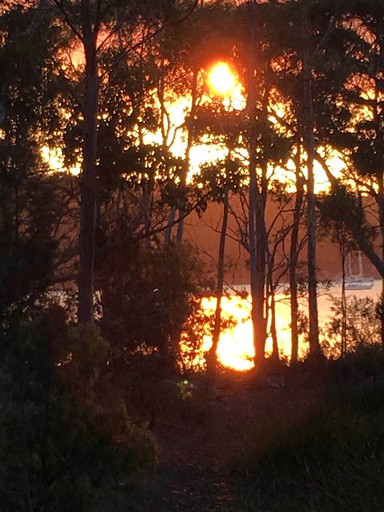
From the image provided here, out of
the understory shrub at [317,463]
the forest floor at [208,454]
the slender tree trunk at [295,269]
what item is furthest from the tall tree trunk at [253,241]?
the understory shrub at [317,463]

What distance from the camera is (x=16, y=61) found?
10461 millimetres

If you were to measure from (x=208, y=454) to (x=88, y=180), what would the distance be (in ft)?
15.2

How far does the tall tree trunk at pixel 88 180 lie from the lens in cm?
1016

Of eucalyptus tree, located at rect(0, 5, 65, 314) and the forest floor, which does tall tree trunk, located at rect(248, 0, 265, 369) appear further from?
eucalyptus tree, located at rect(0, 5, 65, 314)

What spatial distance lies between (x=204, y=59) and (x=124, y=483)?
15.6m

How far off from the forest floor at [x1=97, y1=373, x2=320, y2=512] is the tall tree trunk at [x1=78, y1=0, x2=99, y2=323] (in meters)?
2.30

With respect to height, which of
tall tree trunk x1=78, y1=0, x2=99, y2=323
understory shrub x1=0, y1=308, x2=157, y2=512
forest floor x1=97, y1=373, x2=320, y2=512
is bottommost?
forest floor x1=97, y1=373, x2=320, y2=512

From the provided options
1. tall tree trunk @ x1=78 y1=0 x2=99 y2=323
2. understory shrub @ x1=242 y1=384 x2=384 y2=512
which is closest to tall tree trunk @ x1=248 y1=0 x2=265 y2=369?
understory shrub @ x1=242 y1=384 x2=384 y2=512

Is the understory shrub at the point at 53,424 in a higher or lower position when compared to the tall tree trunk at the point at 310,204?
lower

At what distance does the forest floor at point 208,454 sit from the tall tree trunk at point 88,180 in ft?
7.54

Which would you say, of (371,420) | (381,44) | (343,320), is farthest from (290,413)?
(381,44)

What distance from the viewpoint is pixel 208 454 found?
480 inches

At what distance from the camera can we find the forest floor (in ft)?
30.6

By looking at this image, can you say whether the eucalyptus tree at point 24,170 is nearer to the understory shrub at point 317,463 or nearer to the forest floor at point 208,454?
the forest floor at point 208,454
